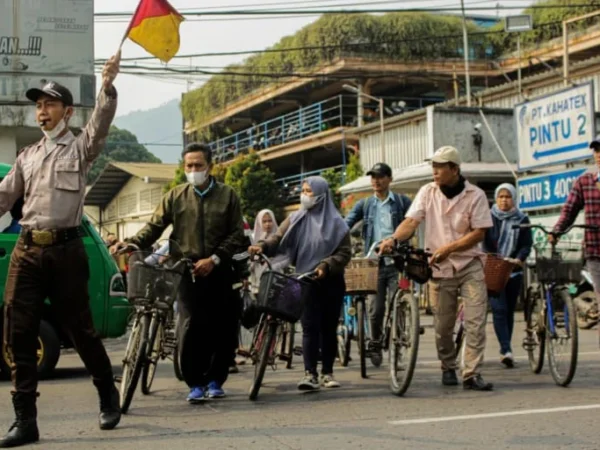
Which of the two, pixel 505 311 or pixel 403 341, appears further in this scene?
pixel 505 311

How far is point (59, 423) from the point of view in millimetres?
6711

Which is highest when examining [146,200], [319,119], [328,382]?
[319,119]

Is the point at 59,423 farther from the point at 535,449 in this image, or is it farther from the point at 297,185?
the point at 297,185

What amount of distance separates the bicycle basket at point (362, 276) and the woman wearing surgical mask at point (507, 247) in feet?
3.82

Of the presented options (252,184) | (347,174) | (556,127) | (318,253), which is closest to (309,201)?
(318,253)

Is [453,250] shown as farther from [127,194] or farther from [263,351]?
[127,194]

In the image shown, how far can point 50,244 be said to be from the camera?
6.02m

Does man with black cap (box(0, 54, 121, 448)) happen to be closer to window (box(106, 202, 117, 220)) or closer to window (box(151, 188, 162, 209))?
window (box(151, 188, 162, 209))

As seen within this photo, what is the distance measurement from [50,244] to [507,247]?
5319 millimetres

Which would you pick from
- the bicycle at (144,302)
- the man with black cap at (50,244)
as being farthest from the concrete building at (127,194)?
the man with black cap at (50,244)

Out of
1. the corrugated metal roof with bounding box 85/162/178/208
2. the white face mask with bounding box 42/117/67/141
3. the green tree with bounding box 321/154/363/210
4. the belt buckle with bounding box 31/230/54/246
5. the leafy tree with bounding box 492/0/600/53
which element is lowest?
the belt buckle with bounding box 31/230/54/246

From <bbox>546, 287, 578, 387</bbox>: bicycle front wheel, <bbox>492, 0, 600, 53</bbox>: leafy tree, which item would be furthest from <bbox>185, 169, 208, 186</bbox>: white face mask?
<bbox>492, 0, 600, 53</bbox>: leafy tree

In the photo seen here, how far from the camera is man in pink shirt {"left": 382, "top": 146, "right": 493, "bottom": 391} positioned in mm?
7969

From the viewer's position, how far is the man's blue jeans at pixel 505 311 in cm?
991
